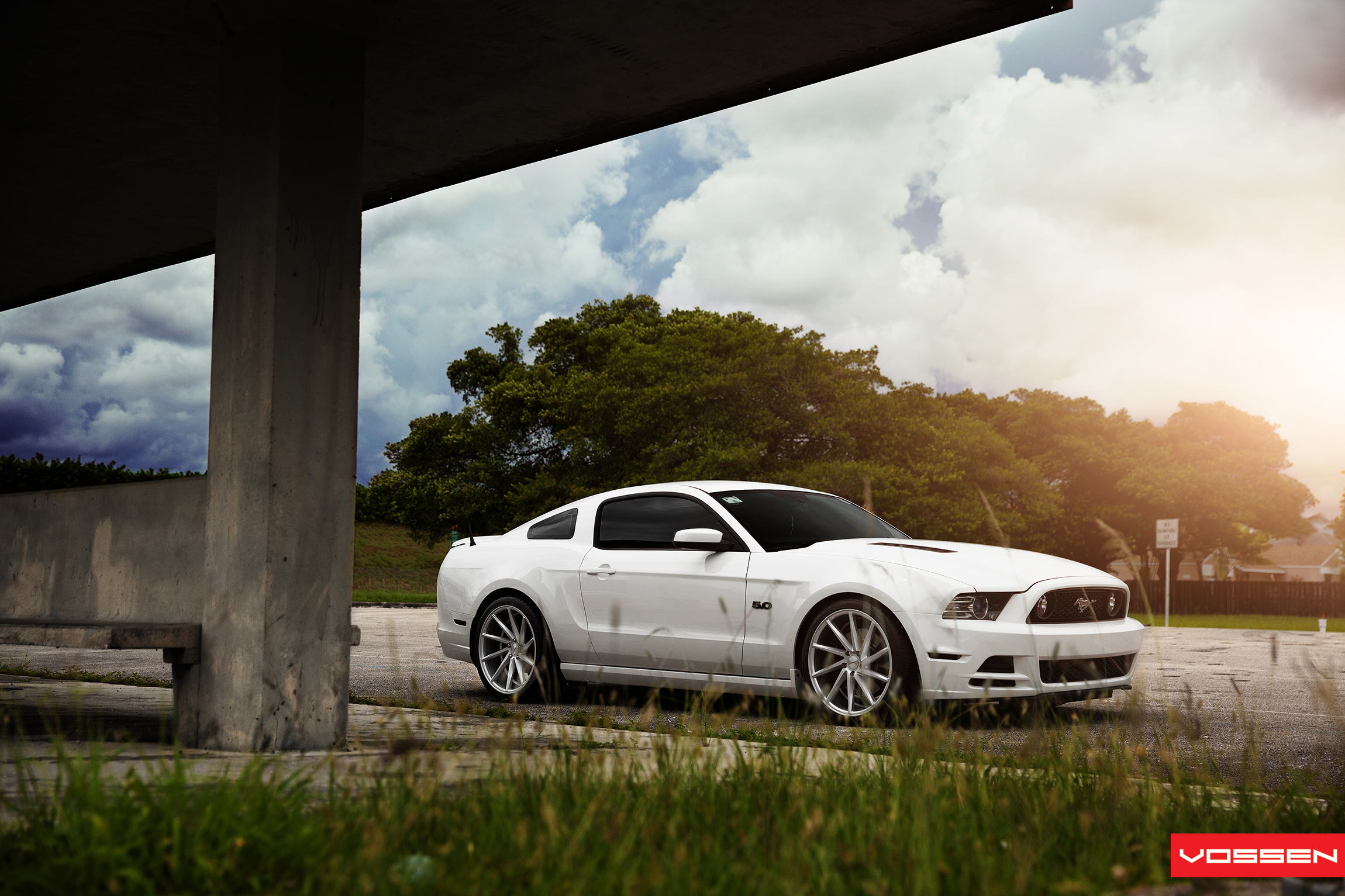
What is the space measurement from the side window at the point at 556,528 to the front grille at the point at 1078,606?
10.7 ft

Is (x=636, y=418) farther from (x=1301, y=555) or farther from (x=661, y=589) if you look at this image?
(x=1301, y=555)

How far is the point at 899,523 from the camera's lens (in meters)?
30.8

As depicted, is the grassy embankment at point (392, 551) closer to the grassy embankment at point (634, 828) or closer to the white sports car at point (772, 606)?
the white sports car at point (772, 606)

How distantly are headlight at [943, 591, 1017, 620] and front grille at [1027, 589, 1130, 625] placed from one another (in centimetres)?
17

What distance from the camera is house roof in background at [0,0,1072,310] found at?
534cm

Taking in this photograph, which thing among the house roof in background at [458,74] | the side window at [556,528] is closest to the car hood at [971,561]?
the side window at [556,528]

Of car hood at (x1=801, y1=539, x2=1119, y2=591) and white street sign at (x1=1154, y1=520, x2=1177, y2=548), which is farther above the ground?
car hood at (x1=801, y1=539, x2=1119, y2=591)

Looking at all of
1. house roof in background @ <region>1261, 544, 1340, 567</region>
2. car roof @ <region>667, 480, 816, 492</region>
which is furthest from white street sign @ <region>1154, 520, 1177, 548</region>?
house roof in background @ <region>1261, 544, 1340, 567</region>

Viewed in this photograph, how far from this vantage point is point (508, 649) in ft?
25.6

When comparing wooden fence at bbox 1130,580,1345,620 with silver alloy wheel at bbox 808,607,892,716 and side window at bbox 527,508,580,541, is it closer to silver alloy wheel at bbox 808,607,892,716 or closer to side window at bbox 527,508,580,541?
side window at bbox 527,508,580,541

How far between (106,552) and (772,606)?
3.66 m

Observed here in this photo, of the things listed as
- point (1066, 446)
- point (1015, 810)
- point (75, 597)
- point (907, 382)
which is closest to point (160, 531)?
point (75, 597)

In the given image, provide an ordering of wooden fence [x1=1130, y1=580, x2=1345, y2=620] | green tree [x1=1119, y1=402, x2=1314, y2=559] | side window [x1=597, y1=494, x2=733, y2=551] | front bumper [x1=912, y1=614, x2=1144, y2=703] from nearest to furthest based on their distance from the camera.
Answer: front bumper [x1=912, y1=614, x2=1144, y2=703] < side window [x1=597, y1=494, x2=733, y2=551] < wooden fence [x1=1130, y1=580, x2=1345, y2=620] < green tree [x1=1119, y1=402, x2=1314, y2=559]

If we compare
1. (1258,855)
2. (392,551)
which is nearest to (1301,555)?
(392,551)
